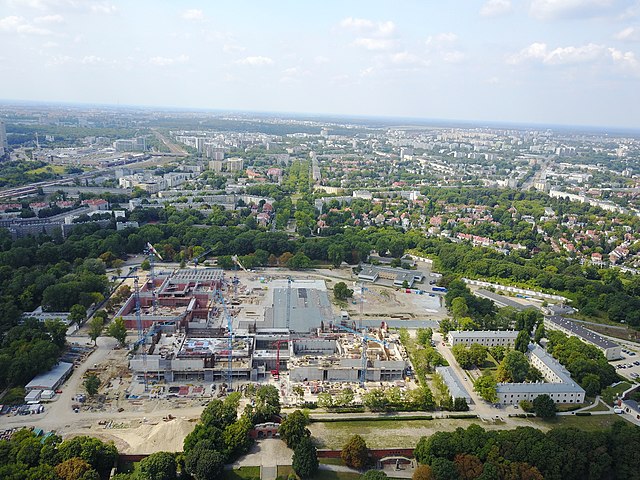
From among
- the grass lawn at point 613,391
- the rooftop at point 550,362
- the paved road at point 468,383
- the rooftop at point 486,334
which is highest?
the rooftop at point 550,362

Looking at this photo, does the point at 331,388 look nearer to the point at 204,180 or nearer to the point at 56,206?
the point at 56,206

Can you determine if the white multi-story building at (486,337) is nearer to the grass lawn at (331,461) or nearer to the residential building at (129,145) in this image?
the grass lawn at (331,461)

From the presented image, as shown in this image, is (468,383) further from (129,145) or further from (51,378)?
(129,145)

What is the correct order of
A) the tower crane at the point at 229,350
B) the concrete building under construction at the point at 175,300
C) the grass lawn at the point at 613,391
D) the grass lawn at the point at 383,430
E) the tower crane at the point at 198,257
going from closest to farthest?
the grass lawn at the point at 383,430 < the grass lawn at the point at 613,391 < the tower crane at the point at 229,350 < the concrete building under construction at the point at 175,300 < the tower crane at the point at 198,257

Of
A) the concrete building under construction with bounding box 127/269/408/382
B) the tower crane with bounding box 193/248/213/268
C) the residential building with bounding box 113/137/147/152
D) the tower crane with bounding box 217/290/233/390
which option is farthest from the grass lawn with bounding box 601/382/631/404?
the residential building with bounding box 113/137/147/152

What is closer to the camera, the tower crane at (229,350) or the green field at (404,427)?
the green field at (404,427)

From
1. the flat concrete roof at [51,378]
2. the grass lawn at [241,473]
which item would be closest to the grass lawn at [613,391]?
the grass lawn at [241,473]

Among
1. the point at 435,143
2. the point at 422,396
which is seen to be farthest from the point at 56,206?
the point at 435,143

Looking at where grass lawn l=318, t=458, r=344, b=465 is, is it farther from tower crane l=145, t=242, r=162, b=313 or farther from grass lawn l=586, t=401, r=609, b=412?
tower crane l=145, t=242, r=162, b=313
